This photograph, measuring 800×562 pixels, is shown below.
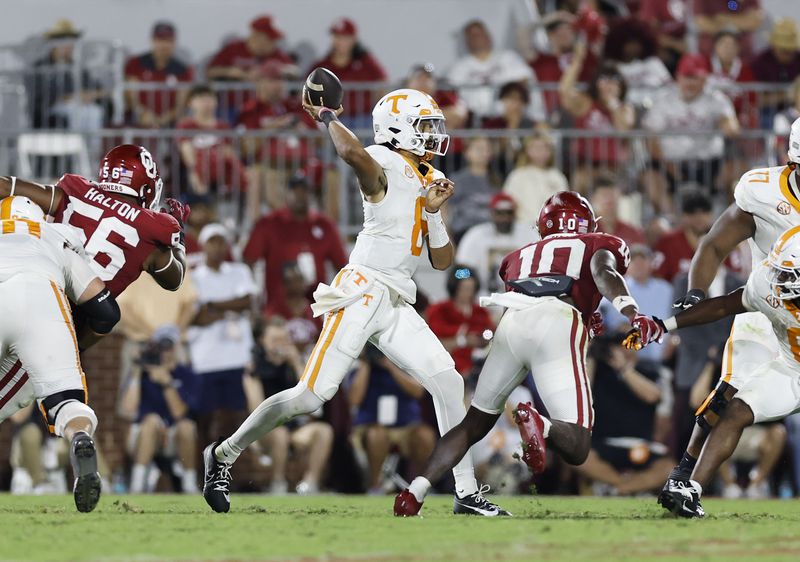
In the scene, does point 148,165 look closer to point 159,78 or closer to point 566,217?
point 566,217

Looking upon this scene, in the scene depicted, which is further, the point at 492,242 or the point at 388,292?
the point at 492,242

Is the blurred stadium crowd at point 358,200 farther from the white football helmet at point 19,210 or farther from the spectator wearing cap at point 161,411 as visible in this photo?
the white football helmet at point 19,210

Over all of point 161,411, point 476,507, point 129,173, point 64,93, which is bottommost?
point 476,507

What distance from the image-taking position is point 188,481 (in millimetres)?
13352

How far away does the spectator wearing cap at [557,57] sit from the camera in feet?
55.4

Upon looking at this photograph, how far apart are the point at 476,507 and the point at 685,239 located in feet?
21.9

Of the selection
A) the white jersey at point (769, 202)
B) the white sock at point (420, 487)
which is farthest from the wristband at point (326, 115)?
the white jersey at point (769, 202)

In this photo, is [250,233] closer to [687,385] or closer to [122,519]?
[687,385]

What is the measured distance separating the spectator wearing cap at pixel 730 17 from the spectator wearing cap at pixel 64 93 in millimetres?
7219

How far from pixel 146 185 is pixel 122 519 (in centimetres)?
209

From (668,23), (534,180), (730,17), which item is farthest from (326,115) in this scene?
(730,17)

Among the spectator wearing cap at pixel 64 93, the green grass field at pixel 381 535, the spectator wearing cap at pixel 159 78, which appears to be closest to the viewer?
the green grass field at pixel 381 535

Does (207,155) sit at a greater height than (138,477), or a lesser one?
greater

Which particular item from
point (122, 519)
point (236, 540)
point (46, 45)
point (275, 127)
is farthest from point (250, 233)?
point (236, 540)
